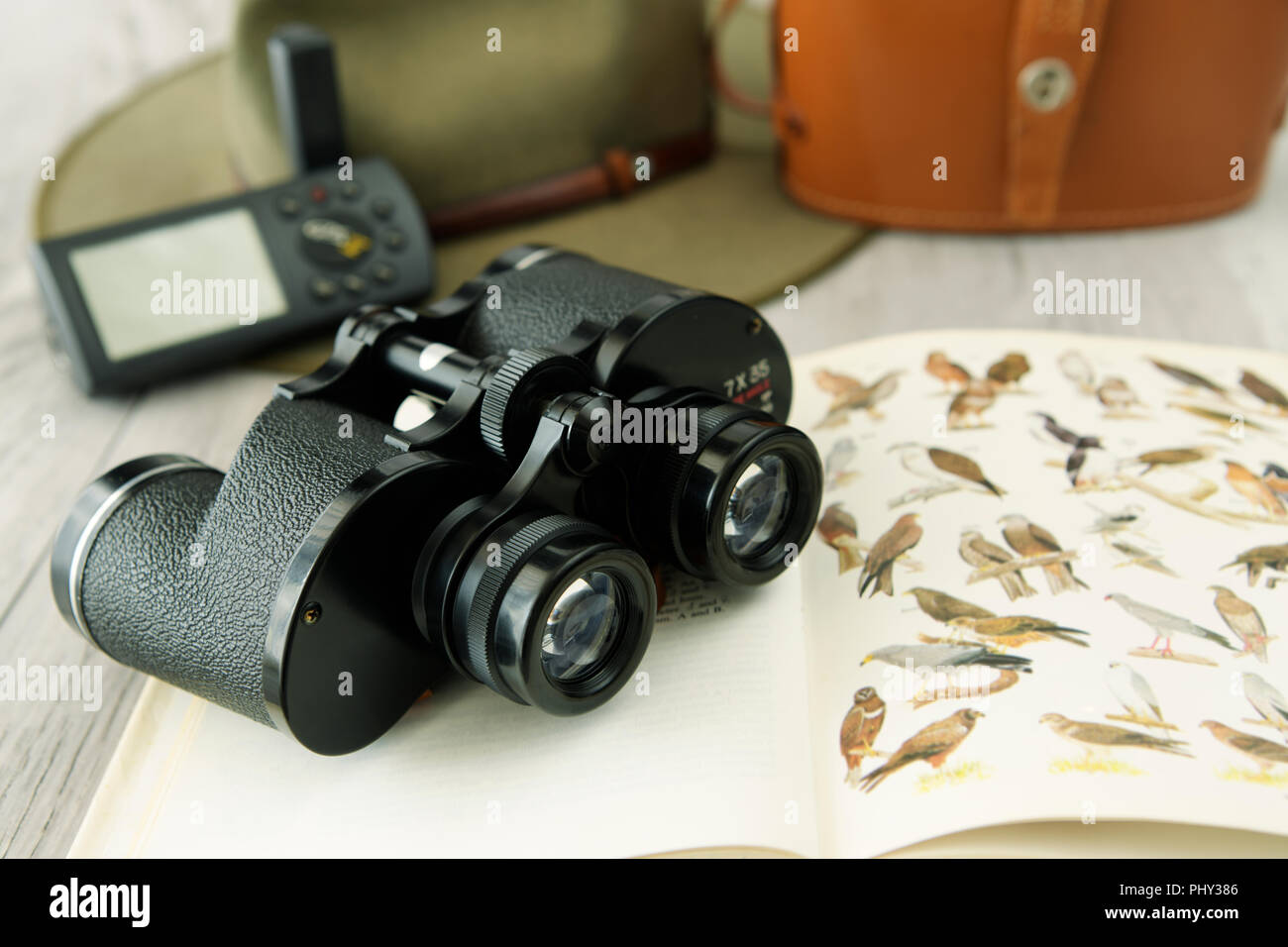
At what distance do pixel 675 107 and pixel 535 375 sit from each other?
571mm

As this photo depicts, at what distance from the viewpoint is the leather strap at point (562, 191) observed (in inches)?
36.3

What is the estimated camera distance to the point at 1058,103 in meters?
0.84

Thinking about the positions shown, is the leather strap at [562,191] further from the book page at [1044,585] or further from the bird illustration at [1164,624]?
the bird illustration at [1164,624]

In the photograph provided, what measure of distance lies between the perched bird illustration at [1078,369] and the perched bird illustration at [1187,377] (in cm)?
4

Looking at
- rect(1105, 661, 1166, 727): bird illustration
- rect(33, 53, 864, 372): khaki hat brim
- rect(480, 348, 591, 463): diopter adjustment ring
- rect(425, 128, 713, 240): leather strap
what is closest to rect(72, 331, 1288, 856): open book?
rect(1105, 661, 1166, 727): bird illustration

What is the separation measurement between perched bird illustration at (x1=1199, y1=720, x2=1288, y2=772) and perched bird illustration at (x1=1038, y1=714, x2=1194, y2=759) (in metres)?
0.02

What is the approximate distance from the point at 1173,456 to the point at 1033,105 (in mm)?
348

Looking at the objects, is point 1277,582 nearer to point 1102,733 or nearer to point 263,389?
point 1102,733

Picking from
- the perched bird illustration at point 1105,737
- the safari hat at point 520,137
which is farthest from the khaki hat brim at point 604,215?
the perched bird illustration at point 1105,737

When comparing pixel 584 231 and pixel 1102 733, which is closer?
pixel 1102 733

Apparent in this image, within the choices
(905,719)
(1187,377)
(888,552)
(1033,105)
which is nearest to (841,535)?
(888,552)

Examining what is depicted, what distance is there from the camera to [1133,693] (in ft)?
1.51

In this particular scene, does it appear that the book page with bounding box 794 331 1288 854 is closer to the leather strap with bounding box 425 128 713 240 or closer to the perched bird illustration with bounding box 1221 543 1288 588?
the perched bird illustration with bounding box 1221 543 1288 588
